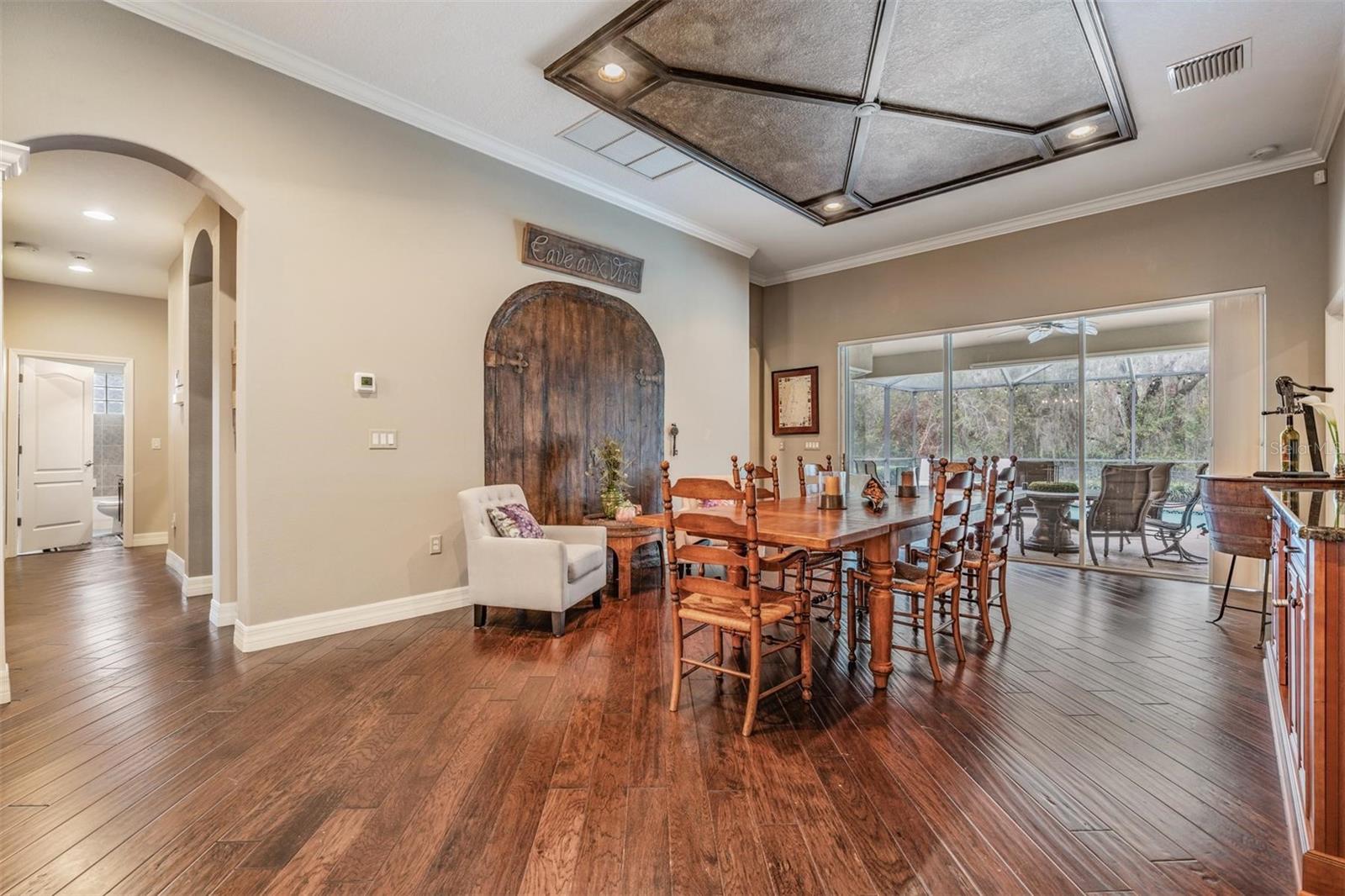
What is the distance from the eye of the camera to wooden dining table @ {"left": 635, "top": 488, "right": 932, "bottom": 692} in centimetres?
239

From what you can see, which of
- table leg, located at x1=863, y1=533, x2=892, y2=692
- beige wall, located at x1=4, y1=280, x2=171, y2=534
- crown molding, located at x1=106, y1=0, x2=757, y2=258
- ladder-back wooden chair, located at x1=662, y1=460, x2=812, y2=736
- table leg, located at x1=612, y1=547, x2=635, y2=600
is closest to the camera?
ladder-back wooden chair, located at x1=662, y1=460, x2=812, y2=736

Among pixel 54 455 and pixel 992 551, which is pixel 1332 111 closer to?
pixel 992 551

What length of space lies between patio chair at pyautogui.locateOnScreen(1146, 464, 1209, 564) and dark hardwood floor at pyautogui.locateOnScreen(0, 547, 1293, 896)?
2080 mm

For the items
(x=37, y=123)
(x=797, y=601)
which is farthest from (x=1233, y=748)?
(x=37, y=123)

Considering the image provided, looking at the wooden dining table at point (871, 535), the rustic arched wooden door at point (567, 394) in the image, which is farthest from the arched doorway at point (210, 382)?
the wooden dining table at point (871, 535)

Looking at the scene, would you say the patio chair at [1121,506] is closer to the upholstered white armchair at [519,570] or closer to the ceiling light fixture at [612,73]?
the upholstered white armchair at [519,570]

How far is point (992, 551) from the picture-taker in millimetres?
3695

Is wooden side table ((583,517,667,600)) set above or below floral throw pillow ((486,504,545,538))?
below

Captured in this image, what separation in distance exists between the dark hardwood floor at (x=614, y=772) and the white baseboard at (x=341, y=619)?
0.47 ft

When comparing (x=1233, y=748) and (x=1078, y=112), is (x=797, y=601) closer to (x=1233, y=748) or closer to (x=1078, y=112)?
(x=1233, y=748)

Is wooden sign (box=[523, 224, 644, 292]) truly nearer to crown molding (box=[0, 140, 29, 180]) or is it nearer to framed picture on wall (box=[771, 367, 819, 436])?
crown molding (box=[0, 140, 29, 180])

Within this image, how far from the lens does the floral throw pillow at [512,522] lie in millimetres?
3771

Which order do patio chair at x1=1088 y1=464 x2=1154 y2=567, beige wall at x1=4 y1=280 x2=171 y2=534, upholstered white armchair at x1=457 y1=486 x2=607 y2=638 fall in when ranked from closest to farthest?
upholstered white armchair at x1=457 y1=486 x2=607 y2=638, patio chair at x1=1088 y1=464 x2=1154 y2=567, beige wall at x1=4 y1=280 x2=171 y2=534

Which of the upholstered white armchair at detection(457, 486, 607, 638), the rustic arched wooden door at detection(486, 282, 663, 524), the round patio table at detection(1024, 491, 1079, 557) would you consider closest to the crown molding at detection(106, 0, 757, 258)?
the rustic arched wooden door at detection(486, 282, 663, 524)
